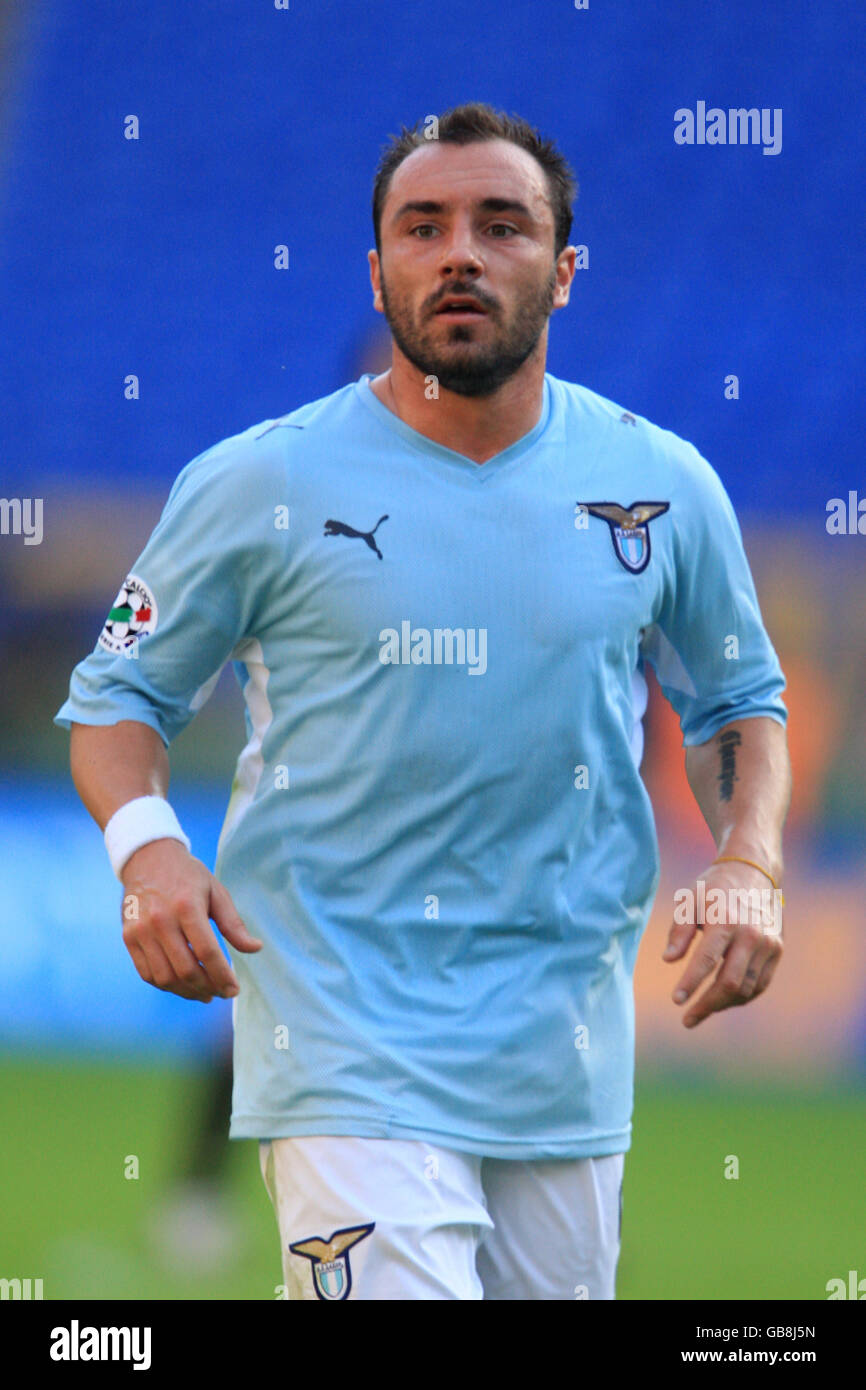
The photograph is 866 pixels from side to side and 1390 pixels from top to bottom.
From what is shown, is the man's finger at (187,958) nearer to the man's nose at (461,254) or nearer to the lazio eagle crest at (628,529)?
the lazio eagle crest at (628,529)

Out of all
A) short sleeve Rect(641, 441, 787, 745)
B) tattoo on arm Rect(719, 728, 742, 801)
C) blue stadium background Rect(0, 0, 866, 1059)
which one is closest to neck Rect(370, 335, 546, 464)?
short sleeve Rect(641, 441, 787, 745)

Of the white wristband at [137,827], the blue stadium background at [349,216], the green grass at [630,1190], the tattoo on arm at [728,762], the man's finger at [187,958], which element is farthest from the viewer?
the blue stadium background at [349,216]

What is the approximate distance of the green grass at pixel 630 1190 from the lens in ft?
15.2

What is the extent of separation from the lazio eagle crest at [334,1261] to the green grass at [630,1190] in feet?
6.93

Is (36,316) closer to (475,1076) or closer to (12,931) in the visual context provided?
(12,931)

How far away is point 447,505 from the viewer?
2.74 metres

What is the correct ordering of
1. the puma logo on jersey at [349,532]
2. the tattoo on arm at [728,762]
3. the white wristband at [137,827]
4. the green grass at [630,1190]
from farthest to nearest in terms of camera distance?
the green grass at [630,1190]
the tattoo on arm at [728,762]
the puma logo on jersey at [349,532]
the white wristband at [137,827]

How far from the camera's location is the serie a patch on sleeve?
272 centimetres

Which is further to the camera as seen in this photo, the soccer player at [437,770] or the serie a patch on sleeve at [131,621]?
the serie a patch on sleeve at [131,621]

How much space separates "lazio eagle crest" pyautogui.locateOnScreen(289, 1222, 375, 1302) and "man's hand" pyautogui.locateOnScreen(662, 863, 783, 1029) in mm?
539

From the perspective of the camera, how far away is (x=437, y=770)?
8.69 feet

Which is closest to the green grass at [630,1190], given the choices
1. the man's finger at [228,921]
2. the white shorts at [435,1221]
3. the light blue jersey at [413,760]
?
the white shorts at [435,1221]

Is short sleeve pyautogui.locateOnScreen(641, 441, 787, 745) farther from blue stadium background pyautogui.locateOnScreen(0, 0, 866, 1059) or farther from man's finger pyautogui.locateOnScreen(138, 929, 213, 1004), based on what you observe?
blue stadium background pyautogui.locateOnScreen(0, 0, 866, 1059)

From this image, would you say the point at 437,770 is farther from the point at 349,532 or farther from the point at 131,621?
the point at 131,621
